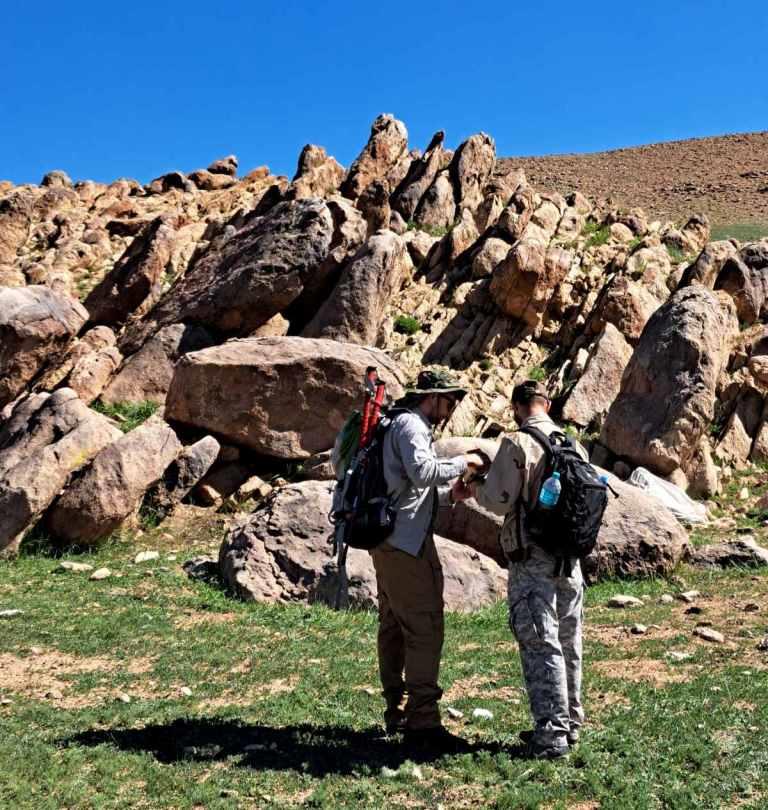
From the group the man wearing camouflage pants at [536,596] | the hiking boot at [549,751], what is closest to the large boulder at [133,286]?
the man wearing camouflage pants at [536,596]

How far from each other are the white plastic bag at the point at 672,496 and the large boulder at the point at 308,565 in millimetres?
5116

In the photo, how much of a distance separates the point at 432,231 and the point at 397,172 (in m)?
3.63

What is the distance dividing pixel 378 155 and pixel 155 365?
12636 mm

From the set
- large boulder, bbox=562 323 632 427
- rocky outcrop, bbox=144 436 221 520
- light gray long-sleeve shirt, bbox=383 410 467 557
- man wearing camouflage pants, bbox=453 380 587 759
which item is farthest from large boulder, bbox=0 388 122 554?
man wearing camouflage pants, bbox=453 380 587 759

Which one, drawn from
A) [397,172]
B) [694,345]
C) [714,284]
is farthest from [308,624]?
[397,172]

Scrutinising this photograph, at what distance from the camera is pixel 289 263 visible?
67.4 feet

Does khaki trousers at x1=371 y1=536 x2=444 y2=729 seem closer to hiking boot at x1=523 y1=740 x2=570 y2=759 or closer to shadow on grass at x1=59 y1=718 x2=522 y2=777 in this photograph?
shadow on grass at x1=59 y1=718 x2=522 y2=777

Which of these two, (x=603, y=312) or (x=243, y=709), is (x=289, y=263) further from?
(x=243, y=709)

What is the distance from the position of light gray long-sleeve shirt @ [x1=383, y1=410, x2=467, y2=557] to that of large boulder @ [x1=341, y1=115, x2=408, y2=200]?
73.3 feet

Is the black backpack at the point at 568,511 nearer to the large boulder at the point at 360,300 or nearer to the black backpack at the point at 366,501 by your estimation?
the black backpack at the point at 366,501

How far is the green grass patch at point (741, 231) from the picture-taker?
32281 millimetres

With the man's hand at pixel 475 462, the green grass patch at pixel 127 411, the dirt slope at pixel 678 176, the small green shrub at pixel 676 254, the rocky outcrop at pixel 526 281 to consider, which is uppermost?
the dirt slope at pixel 678 176

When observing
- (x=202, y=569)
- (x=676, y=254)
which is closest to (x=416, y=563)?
(x=202, y=569)

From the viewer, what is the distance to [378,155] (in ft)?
93.7
